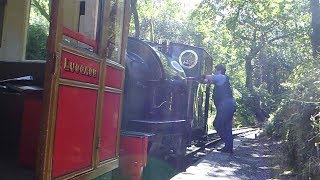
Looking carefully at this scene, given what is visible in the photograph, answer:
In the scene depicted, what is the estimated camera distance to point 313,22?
10656mm

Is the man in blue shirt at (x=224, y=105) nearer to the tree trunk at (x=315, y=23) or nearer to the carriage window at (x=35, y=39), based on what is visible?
the tree trunk at (x=315, y=23)

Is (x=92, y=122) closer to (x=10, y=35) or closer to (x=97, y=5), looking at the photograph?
(x=97, y=5)

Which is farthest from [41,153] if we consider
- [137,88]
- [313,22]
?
[313,22]

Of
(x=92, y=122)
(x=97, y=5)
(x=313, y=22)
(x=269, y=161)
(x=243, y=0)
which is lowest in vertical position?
(x=269, y=161)

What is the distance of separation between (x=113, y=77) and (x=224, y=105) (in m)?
4.90

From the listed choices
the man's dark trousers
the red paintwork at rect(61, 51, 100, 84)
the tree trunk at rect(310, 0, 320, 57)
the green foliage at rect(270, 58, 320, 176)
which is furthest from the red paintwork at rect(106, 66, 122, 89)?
the tree trunk at rect(310, 0, 320, 57)

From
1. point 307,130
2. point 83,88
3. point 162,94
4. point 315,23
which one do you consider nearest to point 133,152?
point 83,88

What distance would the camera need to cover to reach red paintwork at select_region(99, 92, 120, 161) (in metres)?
3.54

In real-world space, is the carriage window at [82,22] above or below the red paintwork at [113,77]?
above

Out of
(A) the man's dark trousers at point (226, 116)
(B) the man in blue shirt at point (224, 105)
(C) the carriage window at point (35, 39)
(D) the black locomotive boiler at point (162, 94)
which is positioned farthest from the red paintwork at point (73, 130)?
(A) the man's dark trousers at point (226, 116)

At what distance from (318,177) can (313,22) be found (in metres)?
7.20

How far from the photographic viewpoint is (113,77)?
12.2 ft

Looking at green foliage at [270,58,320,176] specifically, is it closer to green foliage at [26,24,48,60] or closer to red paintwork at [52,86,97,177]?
red paintwork at [52,86,97,177]

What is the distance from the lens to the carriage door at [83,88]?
2594 mm
